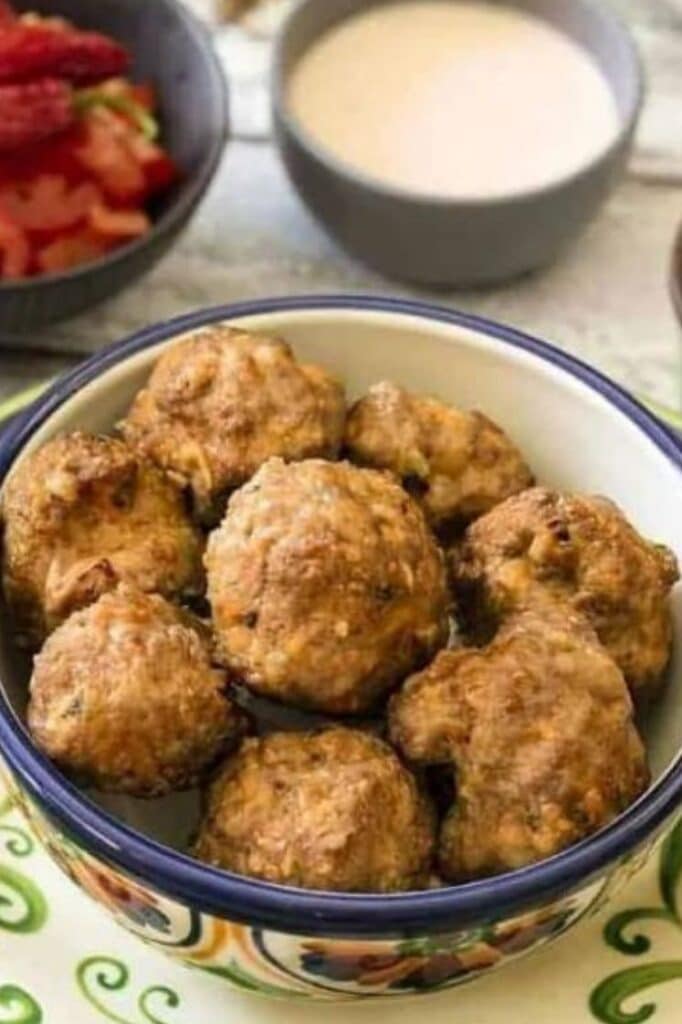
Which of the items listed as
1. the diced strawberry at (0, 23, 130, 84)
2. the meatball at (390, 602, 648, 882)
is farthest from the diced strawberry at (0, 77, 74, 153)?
the meatball at (390, 602, 648, 882)

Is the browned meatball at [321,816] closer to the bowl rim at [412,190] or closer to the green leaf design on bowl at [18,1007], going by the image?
the green leaf design on bowl at [18,1007]

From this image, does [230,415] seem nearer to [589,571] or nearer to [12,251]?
[589,571]

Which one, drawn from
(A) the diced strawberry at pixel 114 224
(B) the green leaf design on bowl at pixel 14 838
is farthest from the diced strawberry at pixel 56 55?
(B) the green leaf design on bowl at pixel 14 838

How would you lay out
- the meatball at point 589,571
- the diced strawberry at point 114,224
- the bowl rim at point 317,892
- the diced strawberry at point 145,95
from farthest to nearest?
the diced strawberry at point 145,95
the diced strawberry at point 114,224
the meatball at point 589,571
the bowl rim at point 317,892

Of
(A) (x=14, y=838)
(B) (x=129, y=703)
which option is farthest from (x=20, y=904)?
(B) (x=129, y=703)

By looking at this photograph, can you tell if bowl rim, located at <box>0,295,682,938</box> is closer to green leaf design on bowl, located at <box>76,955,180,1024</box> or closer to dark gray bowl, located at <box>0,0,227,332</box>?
green leaf design on bowl, located at <box>76,955,180,1024</box>

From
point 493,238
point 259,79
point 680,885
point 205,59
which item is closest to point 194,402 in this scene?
point 680,885

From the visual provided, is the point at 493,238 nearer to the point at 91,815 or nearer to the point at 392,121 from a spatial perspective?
the point at 392,121
